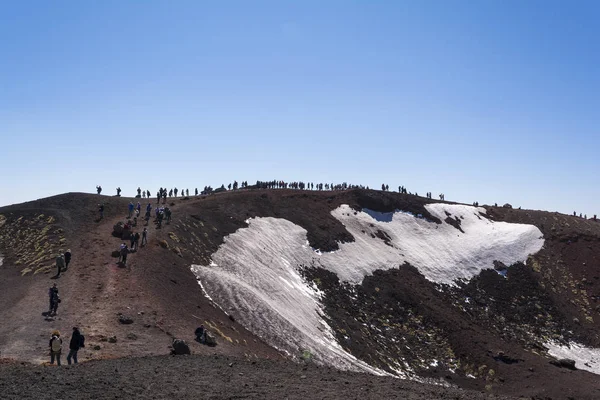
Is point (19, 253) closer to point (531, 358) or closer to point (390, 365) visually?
point (390, 365)

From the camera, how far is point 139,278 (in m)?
34.5

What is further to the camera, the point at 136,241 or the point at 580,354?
the point at 580,354

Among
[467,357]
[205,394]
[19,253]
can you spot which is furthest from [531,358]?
[19,253]

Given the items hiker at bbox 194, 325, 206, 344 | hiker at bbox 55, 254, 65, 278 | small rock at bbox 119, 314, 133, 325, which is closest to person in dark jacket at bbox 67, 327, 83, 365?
small rock at bbox 119, 314, 133, 325

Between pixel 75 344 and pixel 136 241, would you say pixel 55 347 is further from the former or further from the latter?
pixel 136 241

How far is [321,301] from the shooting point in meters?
48.4

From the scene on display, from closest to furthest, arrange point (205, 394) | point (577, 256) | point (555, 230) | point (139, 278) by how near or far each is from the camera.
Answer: point (205, 394), point (139, 278), point (577, 256), point (555, 230)

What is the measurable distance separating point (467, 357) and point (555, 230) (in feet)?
143

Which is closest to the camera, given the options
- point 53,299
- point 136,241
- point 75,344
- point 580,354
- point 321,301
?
point 75,344

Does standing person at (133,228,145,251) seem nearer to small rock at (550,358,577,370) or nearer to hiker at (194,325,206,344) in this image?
hiker at (194,325,206,344)

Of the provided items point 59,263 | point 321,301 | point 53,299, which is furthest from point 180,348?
point 321,301

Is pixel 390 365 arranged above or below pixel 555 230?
below

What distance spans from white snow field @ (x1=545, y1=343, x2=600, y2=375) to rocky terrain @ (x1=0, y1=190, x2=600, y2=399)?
4.77 feet

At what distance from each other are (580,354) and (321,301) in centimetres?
2682
